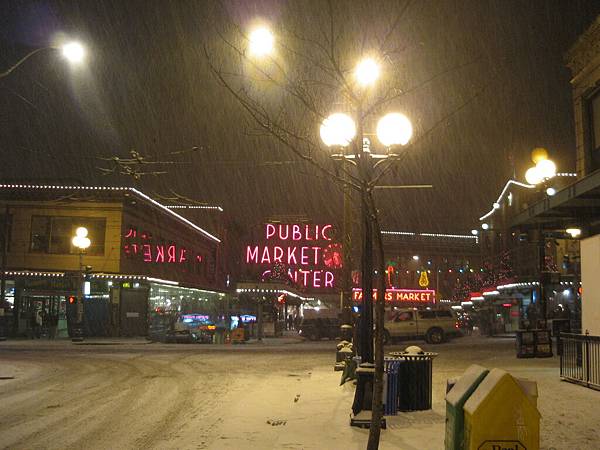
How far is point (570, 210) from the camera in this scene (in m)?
16.8

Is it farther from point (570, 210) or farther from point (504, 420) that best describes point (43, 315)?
point (504, 420)

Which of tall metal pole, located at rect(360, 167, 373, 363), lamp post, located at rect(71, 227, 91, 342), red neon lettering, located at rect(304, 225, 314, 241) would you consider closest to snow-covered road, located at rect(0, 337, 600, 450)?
tall metal pole, located at rect(360, 167, 373, 363)

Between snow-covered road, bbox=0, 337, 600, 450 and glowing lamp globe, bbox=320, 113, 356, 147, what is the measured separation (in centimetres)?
401

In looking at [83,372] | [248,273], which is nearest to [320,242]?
[248,273]

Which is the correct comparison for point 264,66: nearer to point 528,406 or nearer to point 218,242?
point 528,406

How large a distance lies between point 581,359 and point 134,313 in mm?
31723

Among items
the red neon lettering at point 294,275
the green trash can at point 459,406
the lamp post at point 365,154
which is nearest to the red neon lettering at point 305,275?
the red neon lettering at point 294,275

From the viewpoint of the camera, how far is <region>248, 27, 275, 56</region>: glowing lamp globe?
8.96 m

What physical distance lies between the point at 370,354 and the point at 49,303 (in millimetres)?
34707

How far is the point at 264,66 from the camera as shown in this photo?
9.94m

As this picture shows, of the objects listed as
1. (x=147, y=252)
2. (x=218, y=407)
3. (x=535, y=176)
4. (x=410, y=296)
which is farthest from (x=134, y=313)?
(x=535, y=176)

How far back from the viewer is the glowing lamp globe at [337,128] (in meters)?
8.42

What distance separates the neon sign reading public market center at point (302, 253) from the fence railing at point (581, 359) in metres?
46.6

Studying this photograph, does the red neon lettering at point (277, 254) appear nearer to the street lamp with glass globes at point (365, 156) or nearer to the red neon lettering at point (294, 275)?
the red neon lettering at point (294, 275)
